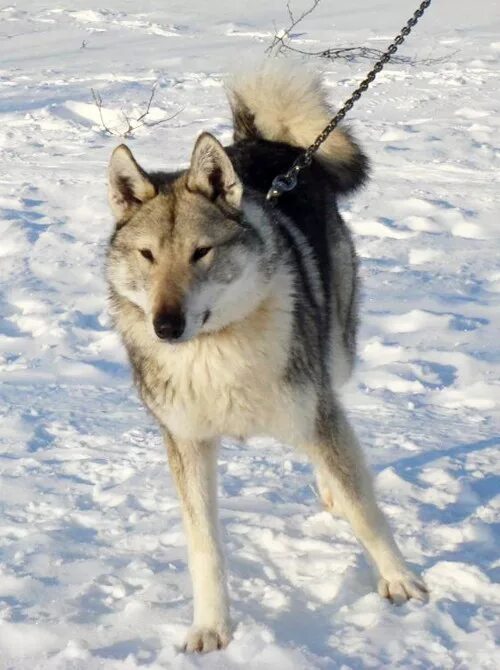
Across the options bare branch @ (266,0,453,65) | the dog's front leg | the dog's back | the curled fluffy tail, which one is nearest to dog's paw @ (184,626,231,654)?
the dog's front leg

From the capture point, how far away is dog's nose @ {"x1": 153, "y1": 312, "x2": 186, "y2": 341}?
2.41m

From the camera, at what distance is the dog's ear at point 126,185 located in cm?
271

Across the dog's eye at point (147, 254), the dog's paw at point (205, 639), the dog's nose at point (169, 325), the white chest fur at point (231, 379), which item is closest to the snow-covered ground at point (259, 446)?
the dog's paw at point (205, 639)

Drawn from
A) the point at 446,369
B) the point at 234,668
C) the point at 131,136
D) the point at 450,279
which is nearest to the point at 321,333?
the point at 234,668

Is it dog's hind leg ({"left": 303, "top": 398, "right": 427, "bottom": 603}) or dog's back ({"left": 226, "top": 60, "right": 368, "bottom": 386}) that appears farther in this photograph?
dog's back ({"left": 226, "top": 60, "right": 368, "bottom": 386})

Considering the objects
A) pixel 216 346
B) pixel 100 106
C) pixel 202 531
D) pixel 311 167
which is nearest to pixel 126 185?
pixel 216 346

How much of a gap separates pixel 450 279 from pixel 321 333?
105 inches

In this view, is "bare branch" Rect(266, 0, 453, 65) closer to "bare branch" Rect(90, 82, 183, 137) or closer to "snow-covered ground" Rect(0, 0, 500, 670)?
"snow-covered ground" Rect(0, 0, 500, 670)

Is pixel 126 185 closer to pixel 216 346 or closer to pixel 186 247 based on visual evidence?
pixel 186 247

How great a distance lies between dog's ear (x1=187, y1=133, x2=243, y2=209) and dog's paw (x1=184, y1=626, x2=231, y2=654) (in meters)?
1.13

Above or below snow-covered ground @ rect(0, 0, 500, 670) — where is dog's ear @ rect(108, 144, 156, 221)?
above

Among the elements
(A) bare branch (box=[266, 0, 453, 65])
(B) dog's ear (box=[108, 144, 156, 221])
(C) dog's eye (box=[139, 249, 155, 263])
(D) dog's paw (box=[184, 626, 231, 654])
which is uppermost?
(B) dog's ear (box=[108, 144, 156, 221])

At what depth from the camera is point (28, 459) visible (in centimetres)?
360

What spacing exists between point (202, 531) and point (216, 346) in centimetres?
52
